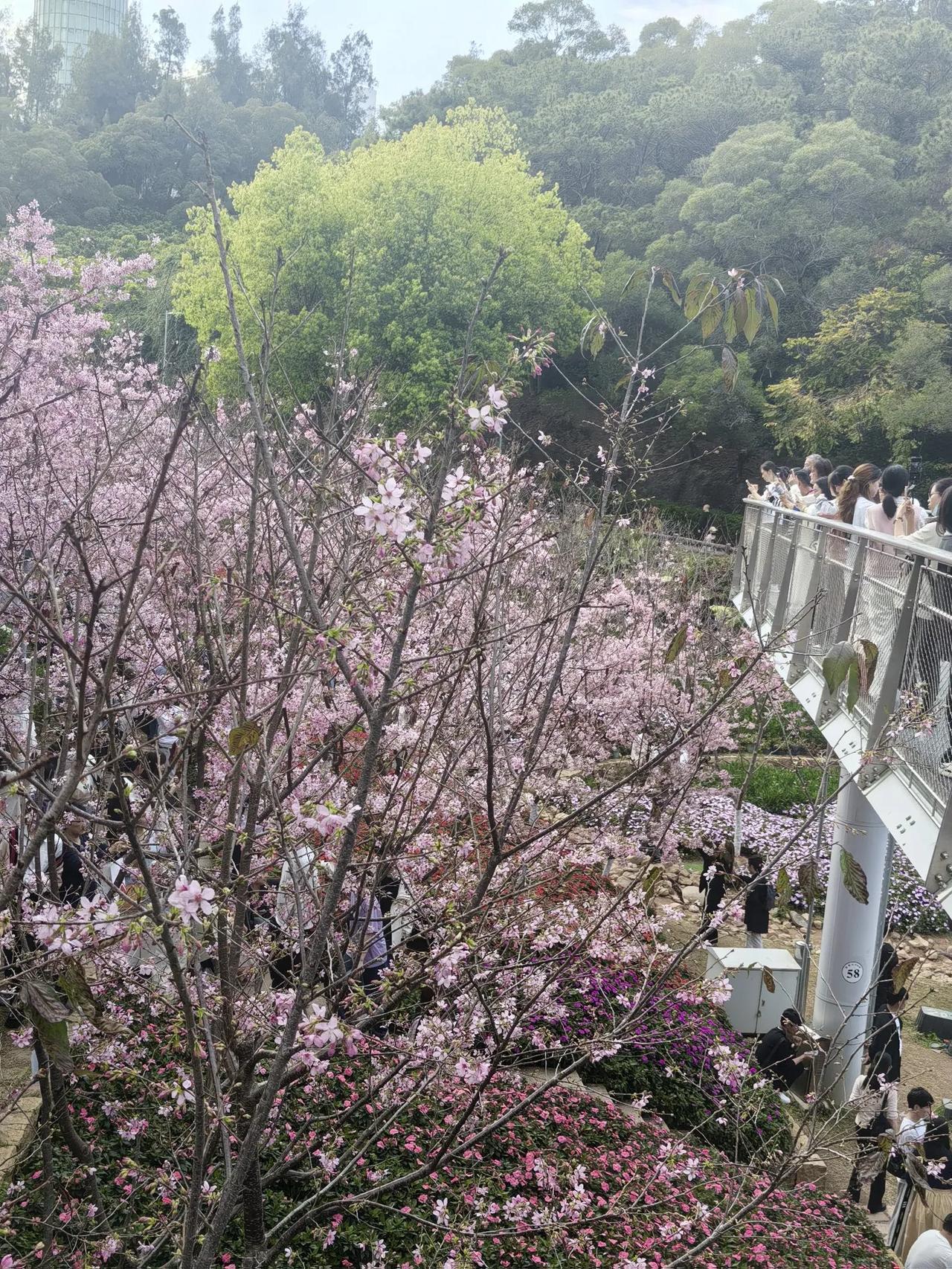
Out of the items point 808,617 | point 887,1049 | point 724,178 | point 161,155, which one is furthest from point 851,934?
point 161,155

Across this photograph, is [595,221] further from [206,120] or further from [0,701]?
[0,701]

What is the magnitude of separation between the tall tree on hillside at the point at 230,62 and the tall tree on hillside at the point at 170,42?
6.74 feet

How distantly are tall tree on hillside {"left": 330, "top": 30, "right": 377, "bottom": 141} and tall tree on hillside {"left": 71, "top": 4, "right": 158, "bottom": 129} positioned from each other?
37.7 ft

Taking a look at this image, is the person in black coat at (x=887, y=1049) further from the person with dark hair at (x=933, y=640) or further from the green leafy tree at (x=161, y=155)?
the green leafy tree at (x=161, y=155)

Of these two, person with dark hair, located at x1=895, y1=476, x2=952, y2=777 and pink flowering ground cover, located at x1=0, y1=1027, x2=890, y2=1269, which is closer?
pink flowering ground cover, located at x1=0, y1=1027, x2=890, y2=1269

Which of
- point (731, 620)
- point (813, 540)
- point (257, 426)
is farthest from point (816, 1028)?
point (257, 426)

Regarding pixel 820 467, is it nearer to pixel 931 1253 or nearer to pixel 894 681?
pixel 894 681

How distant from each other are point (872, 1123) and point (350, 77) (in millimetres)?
73887

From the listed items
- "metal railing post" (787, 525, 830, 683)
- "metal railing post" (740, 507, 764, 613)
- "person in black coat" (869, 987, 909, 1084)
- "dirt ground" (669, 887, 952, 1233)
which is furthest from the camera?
"metal railing post" (740, 507, 764, 613)

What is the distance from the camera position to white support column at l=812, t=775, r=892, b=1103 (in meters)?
7.94

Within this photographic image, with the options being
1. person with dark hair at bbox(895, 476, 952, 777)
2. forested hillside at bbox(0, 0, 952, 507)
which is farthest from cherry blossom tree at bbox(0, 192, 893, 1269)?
forested hillside at bbox(0, 0, 952, 507)

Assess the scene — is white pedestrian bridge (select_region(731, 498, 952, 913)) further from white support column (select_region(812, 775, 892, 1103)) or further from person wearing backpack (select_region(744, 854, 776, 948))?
person wearing backpack (select_region(744, 854, 776, 948))

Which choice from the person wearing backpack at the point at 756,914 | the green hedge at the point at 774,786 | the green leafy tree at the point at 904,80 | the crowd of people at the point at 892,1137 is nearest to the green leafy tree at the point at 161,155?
the green leafy tree at the point at 904,80

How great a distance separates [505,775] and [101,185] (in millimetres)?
45376
